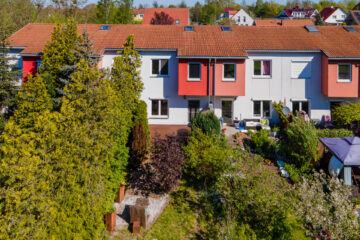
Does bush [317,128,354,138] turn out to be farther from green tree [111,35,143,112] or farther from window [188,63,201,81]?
green tree [111,35,143,112]

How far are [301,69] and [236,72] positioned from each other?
578cm

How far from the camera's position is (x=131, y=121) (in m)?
15.6

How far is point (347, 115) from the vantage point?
888 inches

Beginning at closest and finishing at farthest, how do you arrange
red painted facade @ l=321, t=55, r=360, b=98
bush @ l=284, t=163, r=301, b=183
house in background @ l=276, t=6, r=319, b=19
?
bush @ l=284, t=163, r=301, b=183 < red painted facade @ l=321, t=55, r=360, b=98 < house in background @ l=276, t=6, r=319, b=19

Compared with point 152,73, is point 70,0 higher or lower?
higher

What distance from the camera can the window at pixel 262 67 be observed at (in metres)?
26.2

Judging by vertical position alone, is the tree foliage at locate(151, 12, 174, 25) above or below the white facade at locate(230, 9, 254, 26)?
below

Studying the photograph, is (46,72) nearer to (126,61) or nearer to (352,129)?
(126,61)

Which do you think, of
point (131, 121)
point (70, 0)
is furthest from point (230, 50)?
point (70, 0)

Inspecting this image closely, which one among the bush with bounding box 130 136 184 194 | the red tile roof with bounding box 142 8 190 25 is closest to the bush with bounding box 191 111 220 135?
the bush with bounding box 130 136 184 194

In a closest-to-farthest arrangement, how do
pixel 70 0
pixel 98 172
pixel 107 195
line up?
pixel 98 172, pixel 107 195, pixel 70 0

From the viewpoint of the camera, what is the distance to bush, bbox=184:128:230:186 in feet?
48.4

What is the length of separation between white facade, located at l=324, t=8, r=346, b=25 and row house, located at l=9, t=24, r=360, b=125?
100320 millimetres

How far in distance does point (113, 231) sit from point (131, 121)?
555 cm
